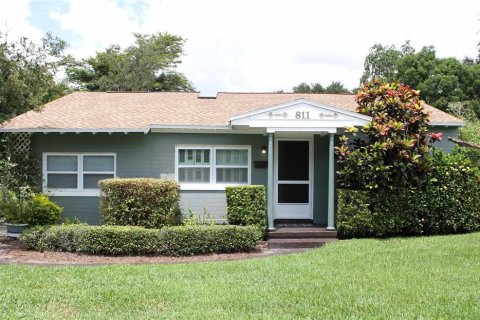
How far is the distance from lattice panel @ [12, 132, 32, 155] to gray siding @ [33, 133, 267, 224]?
7.2 inches

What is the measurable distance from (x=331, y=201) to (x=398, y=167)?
1851 mm

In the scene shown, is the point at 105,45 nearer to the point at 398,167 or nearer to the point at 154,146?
the point at 154,146

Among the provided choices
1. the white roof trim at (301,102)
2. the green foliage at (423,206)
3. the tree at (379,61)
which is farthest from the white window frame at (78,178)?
the tree at (379,61)

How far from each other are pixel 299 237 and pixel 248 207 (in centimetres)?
156

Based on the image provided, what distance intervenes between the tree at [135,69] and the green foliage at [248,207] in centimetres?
2745

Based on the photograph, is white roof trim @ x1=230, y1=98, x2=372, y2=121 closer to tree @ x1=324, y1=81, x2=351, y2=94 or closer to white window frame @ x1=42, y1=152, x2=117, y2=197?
white window frame @ x1=42, y1=152, x2=117, y2=197

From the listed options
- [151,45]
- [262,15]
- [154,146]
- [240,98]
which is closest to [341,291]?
[154,146]

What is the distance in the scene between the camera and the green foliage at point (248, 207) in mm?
11789

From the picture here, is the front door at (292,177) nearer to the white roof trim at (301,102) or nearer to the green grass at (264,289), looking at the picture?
the white roof trim at (301,102)

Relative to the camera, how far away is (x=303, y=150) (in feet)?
45.0

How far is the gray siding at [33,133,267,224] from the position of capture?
44.2 ft

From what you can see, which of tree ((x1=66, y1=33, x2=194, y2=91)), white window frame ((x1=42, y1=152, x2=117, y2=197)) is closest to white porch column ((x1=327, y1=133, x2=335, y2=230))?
white window frame ((x1=42, y1=152, x2=117, y2=197))

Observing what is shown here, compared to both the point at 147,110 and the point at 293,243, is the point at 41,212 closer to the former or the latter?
the point at 147,110

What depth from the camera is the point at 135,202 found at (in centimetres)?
1153
